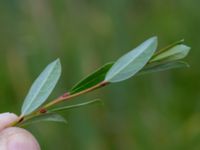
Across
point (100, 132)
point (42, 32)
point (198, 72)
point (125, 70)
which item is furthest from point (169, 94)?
point (125, 70)

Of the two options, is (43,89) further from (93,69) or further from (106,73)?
(93,69)

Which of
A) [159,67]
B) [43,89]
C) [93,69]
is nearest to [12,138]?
[43,89]

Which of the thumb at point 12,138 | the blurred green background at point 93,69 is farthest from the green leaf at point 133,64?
the blurred green background at point 93,69

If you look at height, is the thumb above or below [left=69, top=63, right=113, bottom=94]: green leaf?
below

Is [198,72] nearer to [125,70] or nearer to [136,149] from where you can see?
[136,149]

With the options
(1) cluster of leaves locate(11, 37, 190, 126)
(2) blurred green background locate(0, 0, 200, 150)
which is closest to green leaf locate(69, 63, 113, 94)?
(1) cluster of leaves locate(11, 37, 190, 126)

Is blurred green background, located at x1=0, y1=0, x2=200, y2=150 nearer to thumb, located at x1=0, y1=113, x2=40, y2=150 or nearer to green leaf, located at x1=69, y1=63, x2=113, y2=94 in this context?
thumb, located at x1=0, y1=113, x2=40, y2=150

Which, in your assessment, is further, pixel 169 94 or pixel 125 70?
pixel 169 94
